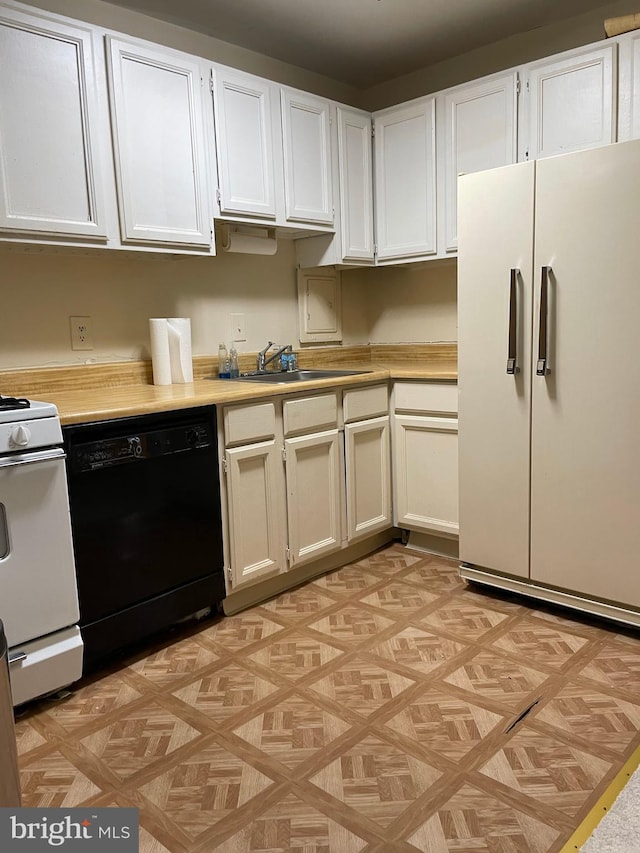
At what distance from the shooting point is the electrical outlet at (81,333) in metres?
2.60

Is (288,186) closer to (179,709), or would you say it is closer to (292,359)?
(292,359)

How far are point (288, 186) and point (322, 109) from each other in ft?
1.49

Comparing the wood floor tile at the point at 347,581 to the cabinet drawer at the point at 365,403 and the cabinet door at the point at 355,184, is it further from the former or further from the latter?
the cabinet door at the point at 355,184

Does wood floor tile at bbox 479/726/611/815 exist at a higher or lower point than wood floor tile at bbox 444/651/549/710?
lower

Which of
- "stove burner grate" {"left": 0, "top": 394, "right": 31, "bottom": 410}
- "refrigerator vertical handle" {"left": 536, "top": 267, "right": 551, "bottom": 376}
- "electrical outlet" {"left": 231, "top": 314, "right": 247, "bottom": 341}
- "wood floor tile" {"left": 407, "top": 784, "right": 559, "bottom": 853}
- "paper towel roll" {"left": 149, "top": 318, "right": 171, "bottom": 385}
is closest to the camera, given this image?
"wood floor tile" {"left": 407, "top": 784, "right": 559, "bottom": 853}

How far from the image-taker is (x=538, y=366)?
2389mm

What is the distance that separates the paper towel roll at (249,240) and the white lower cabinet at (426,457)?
0.90 m

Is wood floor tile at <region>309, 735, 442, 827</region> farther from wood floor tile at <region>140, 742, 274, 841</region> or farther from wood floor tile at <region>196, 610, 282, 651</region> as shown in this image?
wood floor tile at <region>196, 610, 282, 651</region>

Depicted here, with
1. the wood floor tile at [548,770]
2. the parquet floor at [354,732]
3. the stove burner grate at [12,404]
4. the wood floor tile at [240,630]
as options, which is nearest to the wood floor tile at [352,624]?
the parquet floor at [354,732]

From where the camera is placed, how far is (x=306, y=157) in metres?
3.02

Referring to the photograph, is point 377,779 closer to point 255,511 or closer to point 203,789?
point 203,789

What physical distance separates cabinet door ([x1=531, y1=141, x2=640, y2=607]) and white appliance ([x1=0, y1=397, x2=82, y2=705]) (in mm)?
1683

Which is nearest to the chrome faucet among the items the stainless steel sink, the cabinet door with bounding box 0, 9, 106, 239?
the stainless steel sink

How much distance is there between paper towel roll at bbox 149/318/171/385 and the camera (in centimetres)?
270
